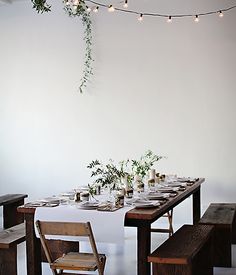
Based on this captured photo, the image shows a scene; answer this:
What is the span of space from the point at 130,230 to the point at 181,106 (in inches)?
74.4

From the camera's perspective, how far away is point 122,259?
5.04 metres

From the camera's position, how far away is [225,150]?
663cm

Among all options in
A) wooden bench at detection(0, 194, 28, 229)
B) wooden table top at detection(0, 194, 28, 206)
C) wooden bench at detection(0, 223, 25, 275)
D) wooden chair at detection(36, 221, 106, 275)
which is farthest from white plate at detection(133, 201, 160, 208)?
wooden bench at detection(0, 194, 28, 229)

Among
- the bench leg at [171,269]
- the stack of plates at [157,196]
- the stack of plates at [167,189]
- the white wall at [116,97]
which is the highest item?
the white wall at [116,97]

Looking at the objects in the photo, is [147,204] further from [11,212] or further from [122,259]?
[11,212]

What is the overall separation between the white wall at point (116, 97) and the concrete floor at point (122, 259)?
1.30 m

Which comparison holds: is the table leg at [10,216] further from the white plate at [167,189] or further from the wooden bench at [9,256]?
the white plate at [167,189]

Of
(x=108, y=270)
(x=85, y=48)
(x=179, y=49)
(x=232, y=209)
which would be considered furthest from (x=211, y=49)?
(x=108, y=270)

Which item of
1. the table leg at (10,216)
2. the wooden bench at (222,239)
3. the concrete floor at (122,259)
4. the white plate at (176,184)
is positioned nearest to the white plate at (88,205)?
the concrete floor at (122,259)

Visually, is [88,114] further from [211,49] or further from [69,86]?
[211,49]

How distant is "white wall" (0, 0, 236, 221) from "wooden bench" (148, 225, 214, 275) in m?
2.44

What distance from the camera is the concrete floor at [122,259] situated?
15.1 ft

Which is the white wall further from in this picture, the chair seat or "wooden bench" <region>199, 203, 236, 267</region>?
the chair seat

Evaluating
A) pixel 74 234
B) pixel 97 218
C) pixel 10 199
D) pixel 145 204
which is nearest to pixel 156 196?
pixel 145 204
